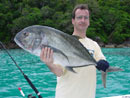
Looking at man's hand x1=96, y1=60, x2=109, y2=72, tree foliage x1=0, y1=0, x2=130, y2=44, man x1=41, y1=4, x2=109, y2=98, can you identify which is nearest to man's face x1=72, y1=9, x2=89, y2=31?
man x1=41, y1=4, x2=109, y2=98

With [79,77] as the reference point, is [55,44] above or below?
above

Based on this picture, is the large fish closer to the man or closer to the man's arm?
the man's arm

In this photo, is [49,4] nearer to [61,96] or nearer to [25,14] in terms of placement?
[25,14]

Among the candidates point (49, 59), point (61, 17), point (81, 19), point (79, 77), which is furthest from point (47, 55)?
point (61, 17)

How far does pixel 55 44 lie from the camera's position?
1943 mm

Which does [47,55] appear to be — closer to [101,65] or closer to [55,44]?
[55,44]

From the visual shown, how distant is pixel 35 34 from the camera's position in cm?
192

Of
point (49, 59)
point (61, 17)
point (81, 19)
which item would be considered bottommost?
point (61, 17)

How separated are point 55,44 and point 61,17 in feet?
151

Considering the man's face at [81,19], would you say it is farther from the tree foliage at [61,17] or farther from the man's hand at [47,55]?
the tree foliage at [61,17]

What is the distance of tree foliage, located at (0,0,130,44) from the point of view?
45938 millimetres

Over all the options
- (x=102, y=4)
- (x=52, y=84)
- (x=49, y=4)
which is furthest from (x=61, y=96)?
(x=102, y=4)

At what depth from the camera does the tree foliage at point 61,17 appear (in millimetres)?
45938

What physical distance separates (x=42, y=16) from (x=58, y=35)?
47.1 metres
